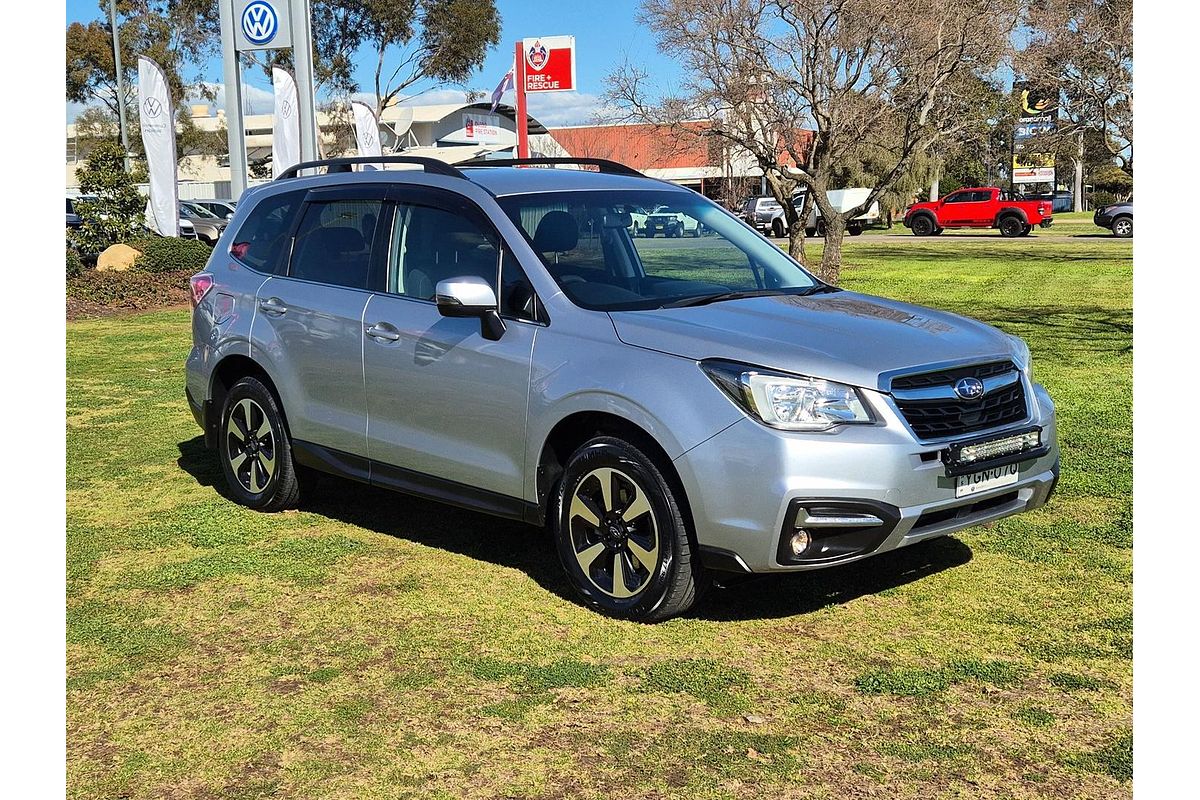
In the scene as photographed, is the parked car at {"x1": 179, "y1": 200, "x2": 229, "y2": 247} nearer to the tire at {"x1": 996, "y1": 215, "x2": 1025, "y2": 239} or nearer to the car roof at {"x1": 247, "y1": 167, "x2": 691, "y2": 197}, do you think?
the tire at {"x1": 996, "y1": 215, "x2": 1025, "y2": 239}

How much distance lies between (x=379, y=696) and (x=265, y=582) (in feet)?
5.10

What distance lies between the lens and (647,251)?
19.7ft

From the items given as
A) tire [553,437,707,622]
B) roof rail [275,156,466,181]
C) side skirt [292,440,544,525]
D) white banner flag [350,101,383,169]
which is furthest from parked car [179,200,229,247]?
tire [553,437,707,622]

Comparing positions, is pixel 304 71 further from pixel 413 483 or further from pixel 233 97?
pixel 413 483

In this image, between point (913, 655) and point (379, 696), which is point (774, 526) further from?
point (379, 696)

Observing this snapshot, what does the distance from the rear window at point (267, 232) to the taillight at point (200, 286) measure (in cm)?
22

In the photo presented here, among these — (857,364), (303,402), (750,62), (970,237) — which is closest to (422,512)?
(303,402)

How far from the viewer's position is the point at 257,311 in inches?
265

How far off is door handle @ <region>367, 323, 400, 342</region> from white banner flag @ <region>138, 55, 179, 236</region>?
2068 centimetres

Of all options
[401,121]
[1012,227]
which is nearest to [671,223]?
[1012,227]

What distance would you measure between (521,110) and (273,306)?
23222mm

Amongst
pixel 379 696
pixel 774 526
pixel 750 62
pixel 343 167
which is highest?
pixel 750 62

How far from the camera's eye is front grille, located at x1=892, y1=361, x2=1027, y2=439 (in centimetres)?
467

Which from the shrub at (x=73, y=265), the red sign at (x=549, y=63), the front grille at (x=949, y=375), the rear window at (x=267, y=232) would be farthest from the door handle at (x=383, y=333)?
the red sign at (x=549, y=63)
